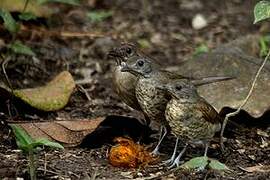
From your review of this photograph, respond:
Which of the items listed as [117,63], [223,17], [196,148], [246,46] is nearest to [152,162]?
[196,148]

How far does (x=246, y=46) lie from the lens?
7145 millimetres

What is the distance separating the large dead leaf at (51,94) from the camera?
575cm

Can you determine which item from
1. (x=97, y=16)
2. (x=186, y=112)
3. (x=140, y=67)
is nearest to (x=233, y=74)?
(x=140, y=67)

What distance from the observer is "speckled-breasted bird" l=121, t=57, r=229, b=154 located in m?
5.05

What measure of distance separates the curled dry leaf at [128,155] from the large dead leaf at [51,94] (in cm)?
94

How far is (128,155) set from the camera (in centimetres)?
494

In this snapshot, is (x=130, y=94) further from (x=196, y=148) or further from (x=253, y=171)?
(x=253, y=171)

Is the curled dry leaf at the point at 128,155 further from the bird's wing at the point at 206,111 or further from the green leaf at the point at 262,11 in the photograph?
the green leaf at the point at 262,11

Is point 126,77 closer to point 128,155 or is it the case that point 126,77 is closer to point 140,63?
point 140,63

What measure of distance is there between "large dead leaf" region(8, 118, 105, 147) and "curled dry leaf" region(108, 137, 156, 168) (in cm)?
26

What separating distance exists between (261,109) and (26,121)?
6.01 ft

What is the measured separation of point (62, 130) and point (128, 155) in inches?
23.1

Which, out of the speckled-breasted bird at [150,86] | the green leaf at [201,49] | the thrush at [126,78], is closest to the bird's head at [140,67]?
the speckled-breasted bird at [150,86]

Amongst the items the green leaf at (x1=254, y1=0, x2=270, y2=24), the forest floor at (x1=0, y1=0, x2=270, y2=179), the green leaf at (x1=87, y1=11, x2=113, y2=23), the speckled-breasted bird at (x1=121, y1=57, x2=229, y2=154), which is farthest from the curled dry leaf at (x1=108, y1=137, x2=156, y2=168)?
the green leaf at (x1=87, y1=11, x2=113, y2=23)
